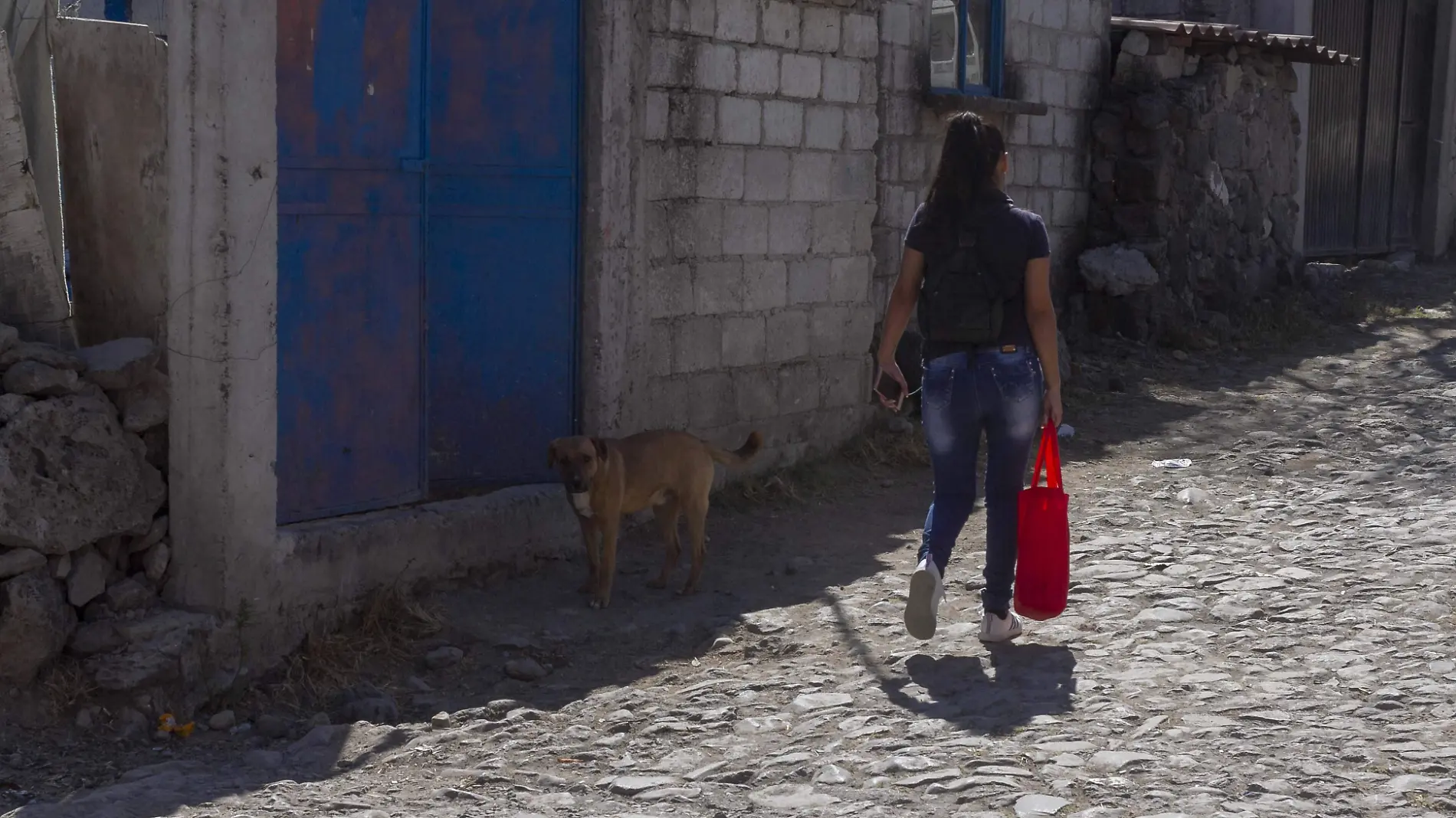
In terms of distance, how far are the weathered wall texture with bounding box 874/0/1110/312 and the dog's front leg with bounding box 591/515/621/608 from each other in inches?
133

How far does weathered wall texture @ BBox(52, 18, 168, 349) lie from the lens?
16.5ft

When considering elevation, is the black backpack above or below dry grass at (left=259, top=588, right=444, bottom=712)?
above

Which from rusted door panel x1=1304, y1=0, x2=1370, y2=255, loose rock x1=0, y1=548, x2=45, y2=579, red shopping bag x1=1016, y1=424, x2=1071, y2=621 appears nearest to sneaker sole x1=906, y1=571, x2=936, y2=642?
red shopping bag x1=1016, y1=424, x2=1071, y2=621

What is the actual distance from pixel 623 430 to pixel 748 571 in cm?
86

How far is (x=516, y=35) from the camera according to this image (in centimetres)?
640

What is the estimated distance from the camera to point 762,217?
777 cm

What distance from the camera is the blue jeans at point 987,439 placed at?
16.2 feet

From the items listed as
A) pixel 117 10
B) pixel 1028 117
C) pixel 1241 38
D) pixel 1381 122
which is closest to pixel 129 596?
pixel 117 10

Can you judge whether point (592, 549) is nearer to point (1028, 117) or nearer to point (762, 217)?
point (762, 217)

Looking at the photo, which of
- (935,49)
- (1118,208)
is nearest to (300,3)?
(935,49)

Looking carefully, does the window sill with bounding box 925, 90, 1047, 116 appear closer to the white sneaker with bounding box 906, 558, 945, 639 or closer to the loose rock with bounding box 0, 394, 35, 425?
the white sneaker with bounding box 906, 558, 945, 639

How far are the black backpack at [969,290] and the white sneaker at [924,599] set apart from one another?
760 mm

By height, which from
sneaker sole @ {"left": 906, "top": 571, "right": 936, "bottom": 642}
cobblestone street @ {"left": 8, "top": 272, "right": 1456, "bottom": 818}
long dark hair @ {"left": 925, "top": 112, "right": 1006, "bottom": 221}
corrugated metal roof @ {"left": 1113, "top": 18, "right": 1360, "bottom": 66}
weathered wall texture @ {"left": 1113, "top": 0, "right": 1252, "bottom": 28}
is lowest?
cobblestone street @ {"left": 8, "top": 272, "right": 1456, "bottom": 818}

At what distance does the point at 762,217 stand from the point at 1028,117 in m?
3.84
